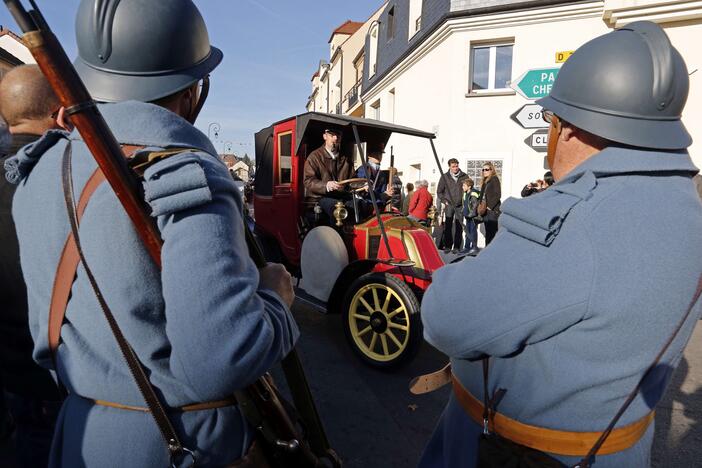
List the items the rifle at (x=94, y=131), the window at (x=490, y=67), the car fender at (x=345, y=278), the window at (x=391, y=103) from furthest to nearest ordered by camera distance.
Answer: the window at (x=391, y=103)
the window at (x=490, y=67)
the car fender at (x=345, y=278)
the rifle at (x=94, y=131)

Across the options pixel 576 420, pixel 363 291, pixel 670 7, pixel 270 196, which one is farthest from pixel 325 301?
pixel 670 7

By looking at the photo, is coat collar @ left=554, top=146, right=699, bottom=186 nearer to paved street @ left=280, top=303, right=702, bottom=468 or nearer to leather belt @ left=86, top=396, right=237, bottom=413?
leather belt @ left=86, top=396, right=237, bottom=413

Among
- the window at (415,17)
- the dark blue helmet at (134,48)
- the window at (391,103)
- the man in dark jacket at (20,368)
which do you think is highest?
the window at (415,17)

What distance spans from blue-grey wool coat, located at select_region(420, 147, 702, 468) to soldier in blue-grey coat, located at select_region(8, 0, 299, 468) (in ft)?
1.46

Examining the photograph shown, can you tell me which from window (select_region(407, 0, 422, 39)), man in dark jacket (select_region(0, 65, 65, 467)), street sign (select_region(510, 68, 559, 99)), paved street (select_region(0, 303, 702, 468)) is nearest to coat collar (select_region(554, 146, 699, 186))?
man in dark jacket (select_region(0, 65, 65, 467))

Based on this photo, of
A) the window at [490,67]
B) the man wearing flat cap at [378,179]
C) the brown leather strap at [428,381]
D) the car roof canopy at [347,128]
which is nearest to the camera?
the brown leather strap at [428,381]

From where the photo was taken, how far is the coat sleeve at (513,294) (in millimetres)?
875

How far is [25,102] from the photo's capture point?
6.01 ft

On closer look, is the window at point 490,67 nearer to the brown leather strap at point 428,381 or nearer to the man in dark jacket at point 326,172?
the man in dark jacket at point 326,172

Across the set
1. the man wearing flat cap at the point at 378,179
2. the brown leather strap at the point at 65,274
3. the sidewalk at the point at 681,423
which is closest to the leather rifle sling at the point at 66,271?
the brown leather strap at the point at 65,274

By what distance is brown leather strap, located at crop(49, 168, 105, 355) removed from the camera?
82cm

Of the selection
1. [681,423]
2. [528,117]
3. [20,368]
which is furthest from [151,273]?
[528,117]

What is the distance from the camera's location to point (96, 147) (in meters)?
0.77

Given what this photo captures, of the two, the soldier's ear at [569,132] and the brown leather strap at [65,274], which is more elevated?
the soldier's ear at [569,132]
